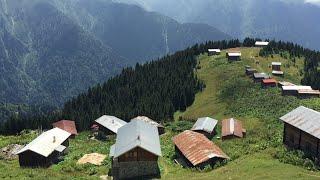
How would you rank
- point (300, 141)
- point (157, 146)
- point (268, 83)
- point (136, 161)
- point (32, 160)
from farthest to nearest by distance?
1. point (268, 83)
2. point (32, 160)
3. point (157, 146)
4. point (300, 141)
5. point (136, 161)

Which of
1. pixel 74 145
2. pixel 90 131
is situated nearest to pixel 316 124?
pixel 74 145

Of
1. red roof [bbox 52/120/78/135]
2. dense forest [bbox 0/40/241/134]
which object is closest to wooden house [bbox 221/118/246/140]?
dense forest [bbox 0/40/241/134]

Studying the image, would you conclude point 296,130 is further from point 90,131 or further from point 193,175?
point 90,131

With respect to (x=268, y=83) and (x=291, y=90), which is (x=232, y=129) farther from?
(x=268, y=83)

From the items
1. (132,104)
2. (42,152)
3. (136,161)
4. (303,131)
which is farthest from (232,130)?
(132,104)

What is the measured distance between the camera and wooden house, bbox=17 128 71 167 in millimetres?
91256

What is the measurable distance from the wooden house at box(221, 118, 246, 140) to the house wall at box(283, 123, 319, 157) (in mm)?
17975

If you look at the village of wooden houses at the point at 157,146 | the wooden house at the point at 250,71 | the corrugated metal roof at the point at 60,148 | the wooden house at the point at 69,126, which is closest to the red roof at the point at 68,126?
the wooden house at the point at 69,126

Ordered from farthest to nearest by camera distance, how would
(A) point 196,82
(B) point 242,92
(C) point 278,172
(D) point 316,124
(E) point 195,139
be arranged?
(A) point 196,82 → (B) point 242,92 → (E) point 195,139 → (D) point 316,124 → (C) point 278,172

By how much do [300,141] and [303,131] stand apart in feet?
6.79

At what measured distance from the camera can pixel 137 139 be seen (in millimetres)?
77625

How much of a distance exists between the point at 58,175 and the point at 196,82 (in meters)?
110

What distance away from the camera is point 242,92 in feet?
511

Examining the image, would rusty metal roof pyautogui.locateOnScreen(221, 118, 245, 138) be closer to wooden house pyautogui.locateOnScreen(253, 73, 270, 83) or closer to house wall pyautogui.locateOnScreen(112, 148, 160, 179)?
house wall pyautogui.locateOnScreen(112, 148, 160, 179)
